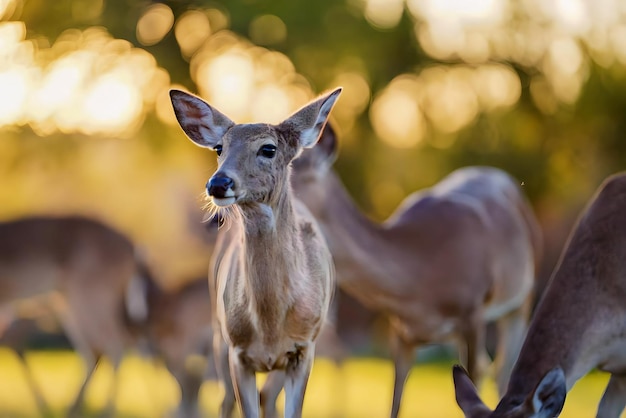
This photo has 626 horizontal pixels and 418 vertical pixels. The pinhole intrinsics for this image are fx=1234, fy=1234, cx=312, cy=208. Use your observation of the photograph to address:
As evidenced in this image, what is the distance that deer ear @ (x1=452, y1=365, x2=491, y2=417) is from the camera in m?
4.92

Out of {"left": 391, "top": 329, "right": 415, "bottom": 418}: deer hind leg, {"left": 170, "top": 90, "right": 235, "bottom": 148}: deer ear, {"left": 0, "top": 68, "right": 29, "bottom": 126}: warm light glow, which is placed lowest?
{"left": 0, "top": 68, "right": 29, "bottom": 126}: warm light glow

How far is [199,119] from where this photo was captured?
5.65 meters

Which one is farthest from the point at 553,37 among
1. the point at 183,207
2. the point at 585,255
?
the point at 585,255

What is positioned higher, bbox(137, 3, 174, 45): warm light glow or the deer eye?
the deer eye

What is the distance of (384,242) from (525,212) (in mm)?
2623

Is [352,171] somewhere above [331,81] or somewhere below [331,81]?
below

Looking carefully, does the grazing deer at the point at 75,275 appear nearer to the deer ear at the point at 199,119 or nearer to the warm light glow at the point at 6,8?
the deer ear at the point at 199,119

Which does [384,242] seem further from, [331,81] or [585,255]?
[331,81]

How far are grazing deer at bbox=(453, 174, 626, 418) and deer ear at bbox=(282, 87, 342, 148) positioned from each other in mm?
1268

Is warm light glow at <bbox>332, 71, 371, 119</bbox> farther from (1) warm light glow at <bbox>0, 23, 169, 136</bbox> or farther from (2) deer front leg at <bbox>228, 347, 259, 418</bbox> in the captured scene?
(2) deer front leg at <bbox>228, 347, 259, 418</bbox>

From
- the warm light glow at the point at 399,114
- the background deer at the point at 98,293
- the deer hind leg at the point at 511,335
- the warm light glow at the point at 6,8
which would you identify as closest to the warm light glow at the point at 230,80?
the warm light glow at the point at 399,114

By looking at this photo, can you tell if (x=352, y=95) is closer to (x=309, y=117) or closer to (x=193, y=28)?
(x=193, y=28)

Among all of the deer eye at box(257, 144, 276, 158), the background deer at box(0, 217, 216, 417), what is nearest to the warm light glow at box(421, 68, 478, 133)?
the background deer at box(0, 217, 216, 417)

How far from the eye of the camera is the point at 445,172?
2055 centimetres
